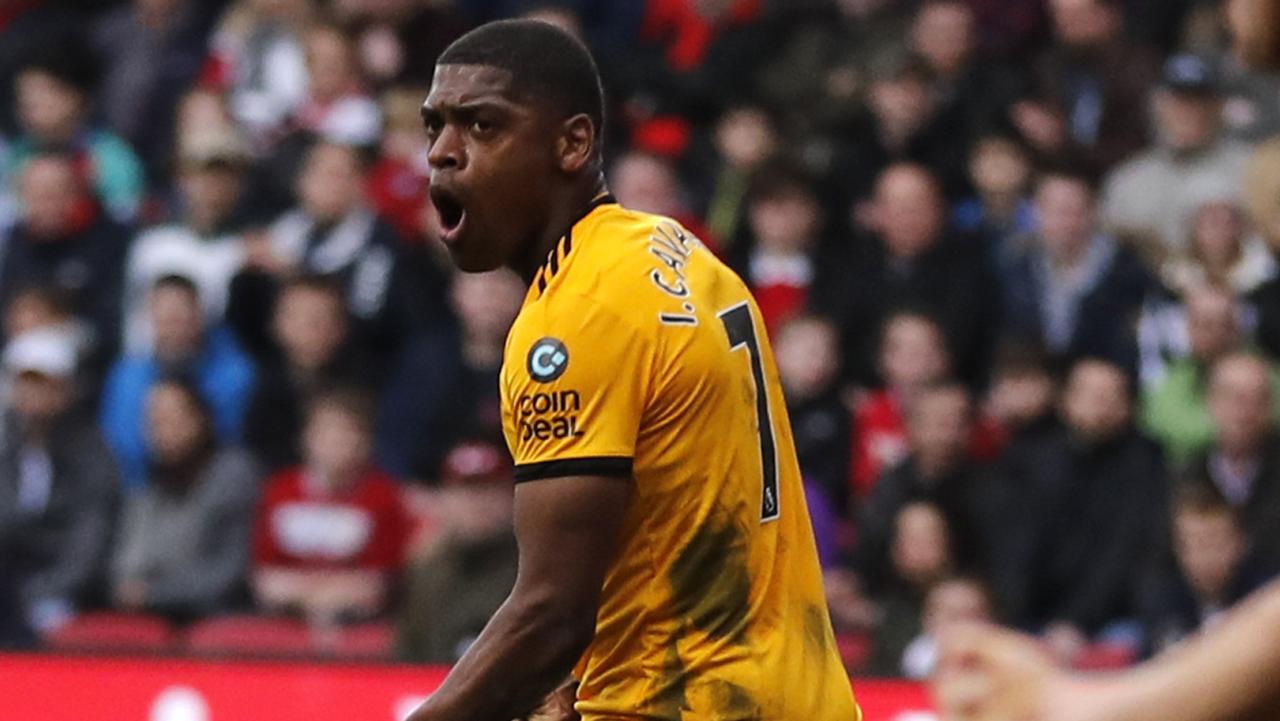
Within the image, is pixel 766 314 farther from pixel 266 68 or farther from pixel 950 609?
pixel 266 68

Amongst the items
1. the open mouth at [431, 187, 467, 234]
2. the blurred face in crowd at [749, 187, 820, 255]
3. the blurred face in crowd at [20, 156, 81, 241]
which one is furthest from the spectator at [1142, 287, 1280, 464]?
the open mouth at [431, 187, 467, 234]

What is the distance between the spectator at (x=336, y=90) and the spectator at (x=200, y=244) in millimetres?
569

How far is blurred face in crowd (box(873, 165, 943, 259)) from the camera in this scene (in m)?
10.9

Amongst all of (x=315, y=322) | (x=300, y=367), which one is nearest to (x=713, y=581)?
(x=315, y=322)

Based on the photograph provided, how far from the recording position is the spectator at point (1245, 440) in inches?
369

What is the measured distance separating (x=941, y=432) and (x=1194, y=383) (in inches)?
40.9

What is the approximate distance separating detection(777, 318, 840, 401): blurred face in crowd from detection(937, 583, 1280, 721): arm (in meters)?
7.66

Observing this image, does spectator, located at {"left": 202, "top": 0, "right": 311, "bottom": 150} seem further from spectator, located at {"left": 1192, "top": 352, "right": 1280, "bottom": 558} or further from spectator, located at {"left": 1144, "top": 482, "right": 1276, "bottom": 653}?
spectator, located at {"left": 1144, "top": 482, "right": 1276, "bottom": 653}

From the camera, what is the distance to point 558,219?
15.5 feet

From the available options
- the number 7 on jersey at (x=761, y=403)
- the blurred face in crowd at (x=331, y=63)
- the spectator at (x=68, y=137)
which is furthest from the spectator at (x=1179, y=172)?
the number 7 on jersey at (x=761, y=403)

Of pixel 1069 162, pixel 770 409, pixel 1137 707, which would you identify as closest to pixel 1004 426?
pixel 1069 162

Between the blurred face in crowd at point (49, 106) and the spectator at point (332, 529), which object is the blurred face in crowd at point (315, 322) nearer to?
the spectator at point (332, 529)

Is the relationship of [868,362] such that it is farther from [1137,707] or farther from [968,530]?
[1137,707]

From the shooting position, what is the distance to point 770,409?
4.77 m
